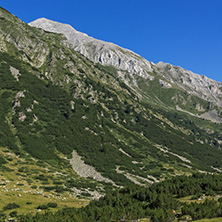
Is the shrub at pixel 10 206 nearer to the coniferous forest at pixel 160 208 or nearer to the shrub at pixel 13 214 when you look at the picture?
the shrub at pixel 13 214

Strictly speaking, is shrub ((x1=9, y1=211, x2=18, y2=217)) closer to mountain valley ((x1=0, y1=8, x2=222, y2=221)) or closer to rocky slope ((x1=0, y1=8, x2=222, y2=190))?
mountain valley ((x1=0, y1=8, x2=222, y2=221))

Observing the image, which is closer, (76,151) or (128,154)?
(76,151)

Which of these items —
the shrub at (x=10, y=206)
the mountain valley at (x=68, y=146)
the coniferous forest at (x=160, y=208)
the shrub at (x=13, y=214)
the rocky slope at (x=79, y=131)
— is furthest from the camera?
the rocky slope at (x=79, y=131)

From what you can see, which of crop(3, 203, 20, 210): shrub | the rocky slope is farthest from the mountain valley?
crop(3, 203, 20, 210): shrub

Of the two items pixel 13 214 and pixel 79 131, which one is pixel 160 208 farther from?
pixel 79 131

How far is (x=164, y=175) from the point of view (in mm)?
113812

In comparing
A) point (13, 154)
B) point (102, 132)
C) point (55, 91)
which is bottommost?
point (13, 154)

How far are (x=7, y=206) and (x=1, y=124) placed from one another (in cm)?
6687

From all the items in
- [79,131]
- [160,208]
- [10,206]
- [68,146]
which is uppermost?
[79,131]

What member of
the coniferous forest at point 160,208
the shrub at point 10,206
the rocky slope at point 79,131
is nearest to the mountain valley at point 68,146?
the rocky slope at point 79,131

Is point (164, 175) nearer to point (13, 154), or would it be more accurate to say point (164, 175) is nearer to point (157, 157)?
point (157, 157)

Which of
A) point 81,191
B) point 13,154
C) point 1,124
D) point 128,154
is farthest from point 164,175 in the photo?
point 1,124

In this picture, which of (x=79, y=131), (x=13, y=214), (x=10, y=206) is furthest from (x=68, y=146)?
(x=13, y=214)

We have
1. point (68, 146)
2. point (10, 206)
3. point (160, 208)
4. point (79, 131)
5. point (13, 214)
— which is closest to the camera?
point (160, 208)
